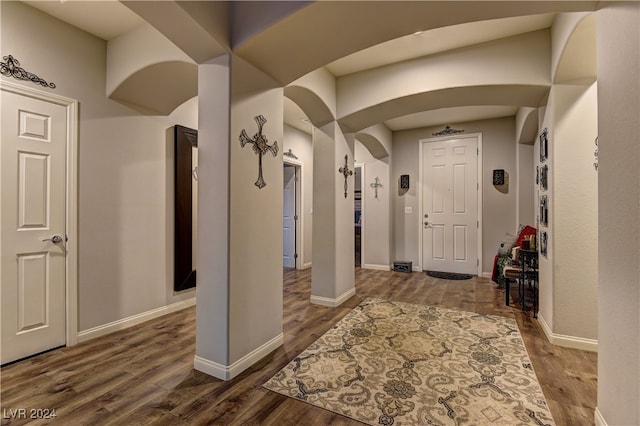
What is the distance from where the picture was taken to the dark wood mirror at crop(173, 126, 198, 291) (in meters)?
3.44

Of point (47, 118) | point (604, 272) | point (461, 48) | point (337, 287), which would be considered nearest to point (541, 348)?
point (604, 272)

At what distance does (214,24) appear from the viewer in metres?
1.92

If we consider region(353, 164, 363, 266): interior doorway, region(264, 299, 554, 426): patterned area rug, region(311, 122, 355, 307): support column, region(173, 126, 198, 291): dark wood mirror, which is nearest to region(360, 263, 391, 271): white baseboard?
region(353, 164, 363, 266): interior doorway

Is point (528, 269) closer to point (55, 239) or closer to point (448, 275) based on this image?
point (448, 275)

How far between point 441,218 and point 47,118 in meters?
5.66

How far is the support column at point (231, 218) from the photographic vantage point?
6.80ft

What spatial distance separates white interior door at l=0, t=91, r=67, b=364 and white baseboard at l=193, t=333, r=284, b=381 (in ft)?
4.57

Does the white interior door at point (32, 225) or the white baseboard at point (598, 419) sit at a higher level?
the white interior door at point (32, 225)

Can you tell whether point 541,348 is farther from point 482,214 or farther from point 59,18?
point 59,18

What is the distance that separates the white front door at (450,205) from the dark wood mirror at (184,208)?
4.22m

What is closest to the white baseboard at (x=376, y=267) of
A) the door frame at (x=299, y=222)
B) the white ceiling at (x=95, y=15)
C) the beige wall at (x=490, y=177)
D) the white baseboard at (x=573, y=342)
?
the beige wall at (x=490, y=177)

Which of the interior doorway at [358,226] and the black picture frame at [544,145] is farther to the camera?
the interior doorway at [358,226]

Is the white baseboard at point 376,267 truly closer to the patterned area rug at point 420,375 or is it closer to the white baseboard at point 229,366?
the patterned area rug at point 420,375

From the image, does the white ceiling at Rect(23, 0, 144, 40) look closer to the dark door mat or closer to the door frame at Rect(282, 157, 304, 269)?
the door frame at Rect(282, 157, 304, 269)
